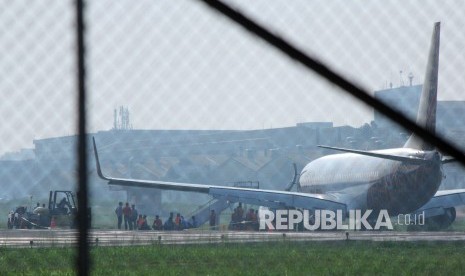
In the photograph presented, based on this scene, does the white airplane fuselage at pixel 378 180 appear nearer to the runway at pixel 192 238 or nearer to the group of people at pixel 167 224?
the group of people at pixel 167 224

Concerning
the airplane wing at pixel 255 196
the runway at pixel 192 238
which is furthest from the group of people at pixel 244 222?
the runway at pixel 192 238

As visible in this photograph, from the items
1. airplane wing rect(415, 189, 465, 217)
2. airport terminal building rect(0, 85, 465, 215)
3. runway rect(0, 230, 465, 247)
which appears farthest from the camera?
airplane wing rect(415, 189, 465, 217)

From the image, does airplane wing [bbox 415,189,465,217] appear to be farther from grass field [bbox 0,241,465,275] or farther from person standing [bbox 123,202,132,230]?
grass field [bbox 0,241,465,275]

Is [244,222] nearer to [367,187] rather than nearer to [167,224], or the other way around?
[167,224]

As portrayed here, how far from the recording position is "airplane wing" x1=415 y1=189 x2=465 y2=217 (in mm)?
36500

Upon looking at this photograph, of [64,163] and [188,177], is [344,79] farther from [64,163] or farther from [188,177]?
[188,177]

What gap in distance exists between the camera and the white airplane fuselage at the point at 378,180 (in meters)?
31.4

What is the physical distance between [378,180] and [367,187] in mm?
803

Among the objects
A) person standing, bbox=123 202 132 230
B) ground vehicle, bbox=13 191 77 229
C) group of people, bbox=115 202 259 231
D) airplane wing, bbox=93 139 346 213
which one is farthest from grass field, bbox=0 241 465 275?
ground vehicle, bbox=13 191 77 229

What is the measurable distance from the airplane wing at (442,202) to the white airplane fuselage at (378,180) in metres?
2.50

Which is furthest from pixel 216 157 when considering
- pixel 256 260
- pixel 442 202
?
pixel 442 202

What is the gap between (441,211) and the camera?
36875mm

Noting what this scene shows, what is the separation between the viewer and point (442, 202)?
36562mm

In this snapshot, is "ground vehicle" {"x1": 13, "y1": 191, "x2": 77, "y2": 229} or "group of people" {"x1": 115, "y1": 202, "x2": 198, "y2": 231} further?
"ground vehicle" {"x1": 13, "y1": 191, "x2": 77, "y2": 229}
